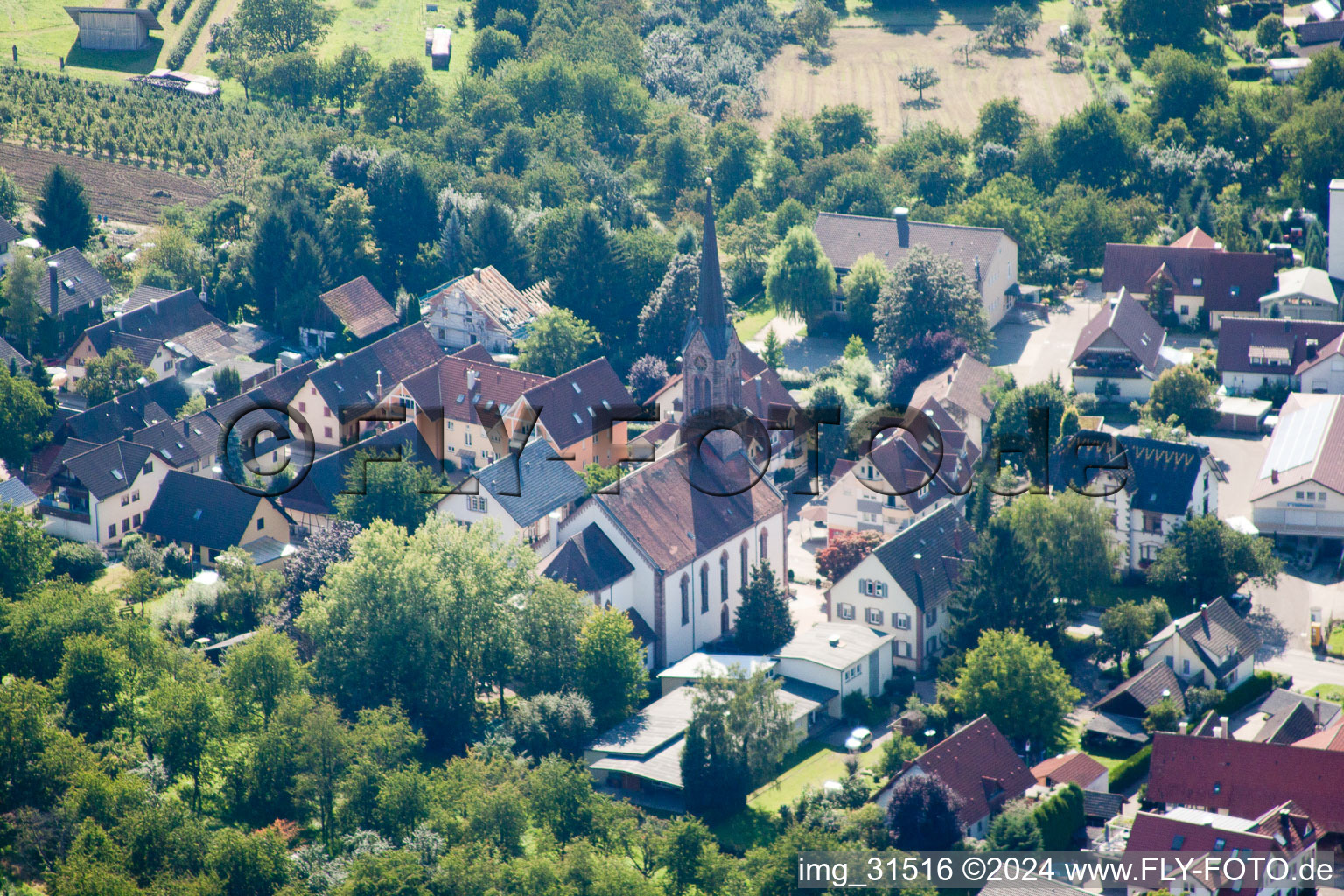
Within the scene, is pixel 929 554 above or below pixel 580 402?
below

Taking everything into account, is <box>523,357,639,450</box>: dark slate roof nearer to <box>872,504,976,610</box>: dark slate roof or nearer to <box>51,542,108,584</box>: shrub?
<box>872,504,976,610</box>: dark slate roof

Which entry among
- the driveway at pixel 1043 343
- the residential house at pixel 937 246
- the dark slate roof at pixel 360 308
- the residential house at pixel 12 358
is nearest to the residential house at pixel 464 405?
the dark slate roof at pixel 360 308

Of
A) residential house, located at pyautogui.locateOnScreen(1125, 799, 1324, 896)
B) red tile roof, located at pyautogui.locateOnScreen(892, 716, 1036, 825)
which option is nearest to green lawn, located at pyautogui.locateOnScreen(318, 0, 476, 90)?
red tile roof, located at pyautogui.locateOnScreen(892, 716, 1036, 825)

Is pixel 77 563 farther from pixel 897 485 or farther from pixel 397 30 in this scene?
pixel 397 30

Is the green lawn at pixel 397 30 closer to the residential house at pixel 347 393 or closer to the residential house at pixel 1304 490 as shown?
the residential house at pixel 347 393

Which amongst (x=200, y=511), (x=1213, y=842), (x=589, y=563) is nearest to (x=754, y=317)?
(x=200, y=511)

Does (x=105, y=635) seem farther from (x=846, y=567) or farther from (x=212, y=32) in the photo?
Answer: (x=212, y=32)

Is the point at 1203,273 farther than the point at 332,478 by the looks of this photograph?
Yes

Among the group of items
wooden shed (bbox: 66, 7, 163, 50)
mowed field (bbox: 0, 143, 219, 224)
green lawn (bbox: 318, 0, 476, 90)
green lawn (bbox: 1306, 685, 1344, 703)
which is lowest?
green lawn (bbox: 1306, 685, 1344, 703)
